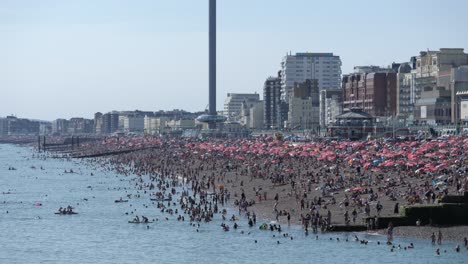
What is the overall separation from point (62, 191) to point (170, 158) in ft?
162

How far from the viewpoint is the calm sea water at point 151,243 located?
59.9 meters

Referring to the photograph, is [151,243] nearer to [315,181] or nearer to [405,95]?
[315,181]

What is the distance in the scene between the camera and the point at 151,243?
2702 inches

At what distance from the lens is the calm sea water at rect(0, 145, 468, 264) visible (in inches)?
2360

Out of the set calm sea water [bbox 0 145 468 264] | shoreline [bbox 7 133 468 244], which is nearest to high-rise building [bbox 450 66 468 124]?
shoreline [bbox 7 133 468 244]

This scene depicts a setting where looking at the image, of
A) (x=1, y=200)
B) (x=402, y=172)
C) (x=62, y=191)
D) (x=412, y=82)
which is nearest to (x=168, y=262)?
(x=402, y=172)

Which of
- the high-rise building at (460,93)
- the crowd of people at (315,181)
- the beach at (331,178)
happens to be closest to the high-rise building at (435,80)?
the high-rise building at (460,93)

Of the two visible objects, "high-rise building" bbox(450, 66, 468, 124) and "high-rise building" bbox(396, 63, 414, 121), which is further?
"high-rise building" bbox(396, 63, 414, 121)

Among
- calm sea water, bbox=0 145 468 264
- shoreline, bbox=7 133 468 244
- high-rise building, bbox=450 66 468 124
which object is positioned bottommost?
calm sea water, bbox=0 145 468 264

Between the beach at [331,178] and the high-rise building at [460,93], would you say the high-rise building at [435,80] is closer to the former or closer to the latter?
the high-rise building at [460,93]

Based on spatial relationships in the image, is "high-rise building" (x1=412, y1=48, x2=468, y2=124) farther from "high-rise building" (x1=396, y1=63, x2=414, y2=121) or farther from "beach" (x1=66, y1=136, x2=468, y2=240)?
"beach" (x1=66, y1=136, x2=468, y2=240)

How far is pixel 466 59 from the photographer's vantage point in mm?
183375

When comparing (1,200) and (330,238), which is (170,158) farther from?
(330,238)

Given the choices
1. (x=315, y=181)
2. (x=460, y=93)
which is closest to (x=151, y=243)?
(x=315, y=181)
